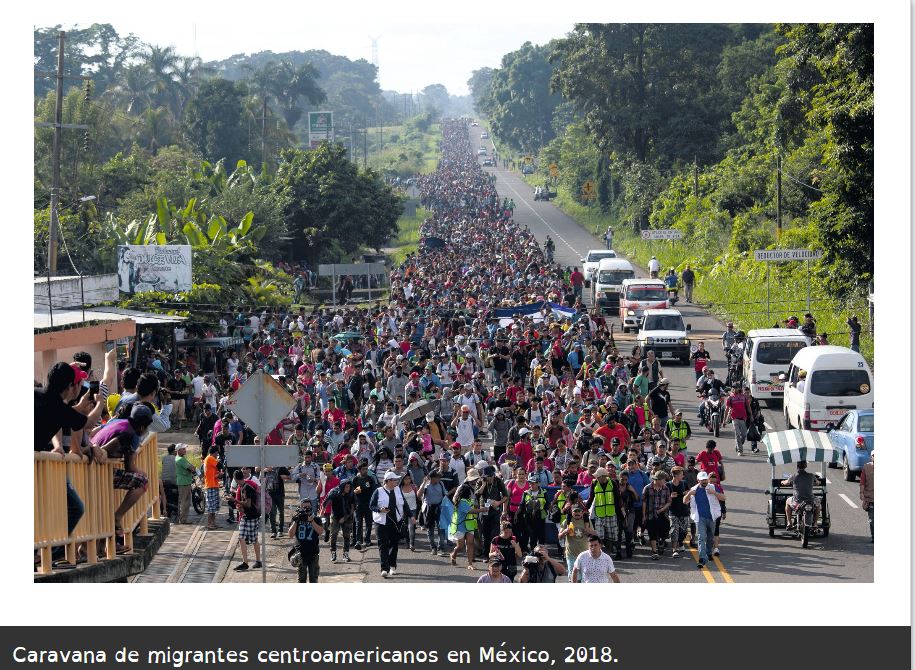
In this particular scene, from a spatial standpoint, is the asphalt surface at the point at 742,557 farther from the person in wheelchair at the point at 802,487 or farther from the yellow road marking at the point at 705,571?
the person in wheelchair at the point at 802,487

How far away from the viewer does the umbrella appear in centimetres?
2309

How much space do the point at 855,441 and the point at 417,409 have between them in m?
7.12

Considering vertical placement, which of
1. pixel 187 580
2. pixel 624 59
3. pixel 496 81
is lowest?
pixel 187 580

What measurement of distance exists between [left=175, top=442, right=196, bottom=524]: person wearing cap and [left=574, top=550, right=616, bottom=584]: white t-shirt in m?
9.02

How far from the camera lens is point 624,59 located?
7875 centimetres

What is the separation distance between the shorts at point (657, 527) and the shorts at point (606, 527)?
512mm

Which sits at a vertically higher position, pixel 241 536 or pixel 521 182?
pixel 521 182

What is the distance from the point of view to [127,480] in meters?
12.5

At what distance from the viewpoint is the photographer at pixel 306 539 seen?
16.6 meters
